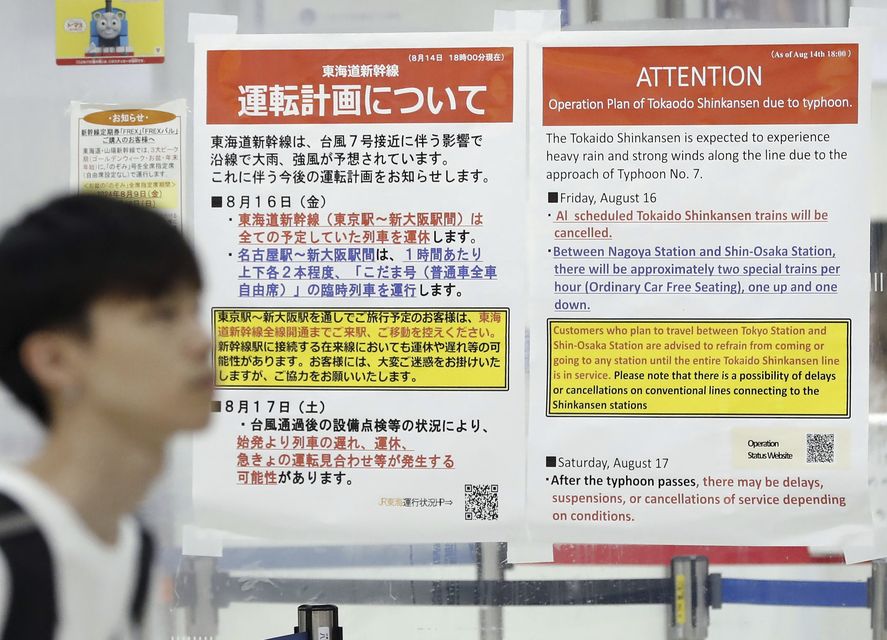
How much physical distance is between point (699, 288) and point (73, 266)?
1271mm

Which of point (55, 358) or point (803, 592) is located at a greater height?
point (55, 358)

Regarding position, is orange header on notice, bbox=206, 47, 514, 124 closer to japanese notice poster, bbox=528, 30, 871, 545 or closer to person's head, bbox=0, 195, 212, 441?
japanese notice poster, bbox=528, 30, 871, 545

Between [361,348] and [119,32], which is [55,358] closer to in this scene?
[361,348]

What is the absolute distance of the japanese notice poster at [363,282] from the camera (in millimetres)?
1815

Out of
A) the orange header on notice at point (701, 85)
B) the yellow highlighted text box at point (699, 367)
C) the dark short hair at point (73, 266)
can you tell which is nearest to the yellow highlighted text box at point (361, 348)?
Result: the yellow highlighted text box at point (699, 367)

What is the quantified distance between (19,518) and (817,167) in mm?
1467

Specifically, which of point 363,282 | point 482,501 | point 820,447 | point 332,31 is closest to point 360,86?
point 332,31

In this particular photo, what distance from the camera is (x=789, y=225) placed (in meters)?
1.79

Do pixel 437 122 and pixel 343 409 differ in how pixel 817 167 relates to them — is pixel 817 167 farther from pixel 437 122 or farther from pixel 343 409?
pixel 343 409

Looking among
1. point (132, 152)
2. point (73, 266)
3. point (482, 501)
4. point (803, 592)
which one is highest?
point (132, 152)

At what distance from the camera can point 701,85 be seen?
5.93ft

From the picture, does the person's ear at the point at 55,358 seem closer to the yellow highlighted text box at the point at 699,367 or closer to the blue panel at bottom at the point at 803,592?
the yellow highlighted text box at the point at 699,367

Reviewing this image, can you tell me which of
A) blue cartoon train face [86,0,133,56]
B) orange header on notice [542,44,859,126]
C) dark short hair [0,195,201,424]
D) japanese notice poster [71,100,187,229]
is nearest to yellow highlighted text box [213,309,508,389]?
japanese notice poster [71,100,187,229]

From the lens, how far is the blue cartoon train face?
187cm
